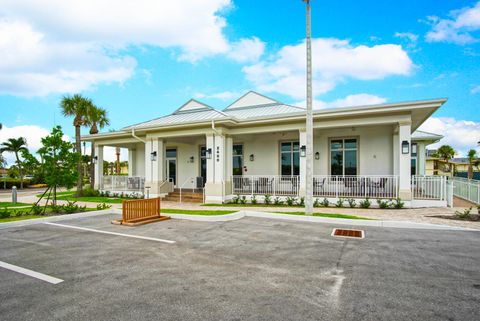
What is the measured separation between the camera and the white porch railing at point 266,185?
12695mm

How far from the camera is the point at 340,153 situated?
13414mm

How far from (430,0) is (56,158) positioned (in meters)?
16.2

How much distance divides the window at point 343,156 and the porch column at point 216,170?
18.6 feet

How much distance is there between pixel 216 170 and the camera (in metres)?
13.0

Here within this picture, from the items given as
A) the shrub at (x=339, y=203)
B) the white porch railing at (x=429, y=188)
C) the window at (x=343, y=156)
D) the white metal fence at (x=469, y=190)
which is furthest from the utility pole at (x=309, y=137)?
the white metal fence at (x=469, y=190)

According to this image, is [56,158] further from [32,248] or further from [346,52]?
[346,52]

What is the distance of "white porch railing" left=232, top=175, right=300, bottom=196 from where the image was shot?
1270 centimetres

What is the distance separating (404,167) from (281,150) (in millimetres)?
6018

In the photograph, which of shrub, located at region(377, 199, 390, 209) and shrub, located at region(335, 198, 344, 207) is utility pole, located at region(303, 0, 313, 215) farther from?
shrub, located at region(377, 199, 390, 209)

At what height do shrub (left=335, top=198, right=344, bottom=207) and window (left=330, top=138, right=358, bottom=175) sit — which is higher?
window (left=330, top=138, right=358, bottom=175)

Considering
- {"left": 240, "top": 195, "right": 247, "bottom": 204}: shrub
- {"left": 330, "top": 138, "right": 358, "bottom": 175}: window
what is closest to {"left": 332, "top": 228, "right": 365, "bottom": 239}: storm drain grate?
{"left": 240, "top": 195, "right": 247, "bottom": 204}: shrub

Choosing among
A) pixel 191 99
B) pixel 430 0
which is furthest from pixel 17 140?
pixel 430 0

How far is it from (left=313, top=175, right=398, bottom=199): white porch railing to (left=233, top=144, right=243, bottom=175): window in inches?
181

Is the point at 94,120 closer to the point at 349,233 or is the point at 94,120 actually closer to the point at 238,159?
the point at 238,159
